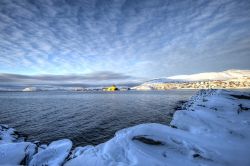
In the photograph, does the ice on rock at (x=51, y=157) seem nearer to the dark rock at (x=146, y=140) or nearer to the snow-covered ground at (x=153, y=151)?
the snow-covered ground at (x=153, y=151)

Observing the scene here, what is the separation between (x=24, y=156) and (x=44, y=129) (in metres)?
16.5

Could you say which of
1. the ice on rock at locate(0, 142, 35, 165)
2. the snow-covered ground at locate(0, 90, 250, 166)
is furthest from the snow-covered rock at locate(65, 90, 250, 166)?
the ice on rock at locate(0, 142, 35, 165)

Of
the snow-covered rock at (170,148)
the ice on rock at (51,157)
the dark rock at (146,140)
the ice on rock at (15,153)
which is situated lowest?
the ice on rock at (51,157)

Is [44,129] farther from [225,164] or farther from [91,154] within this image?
[225,164]

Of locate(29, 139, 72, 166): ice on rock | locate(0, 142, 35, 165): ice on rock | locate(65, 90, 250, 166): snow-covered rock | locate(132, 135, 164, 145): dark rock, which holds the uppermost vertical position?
locate(132, 135, 164, 145): dark rock

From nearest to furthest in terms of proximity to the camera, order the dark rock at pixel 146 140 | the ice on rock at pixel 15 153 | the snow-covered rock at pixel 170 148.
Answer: the snow-covered rock at pixel 170 148 → the ice on rock at pixel 15 153 → the dark rock at pixel 146 140

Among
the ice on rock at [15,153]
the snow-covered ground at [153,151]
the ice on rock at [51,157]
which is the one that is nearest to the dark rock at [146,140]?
the snow-covered ground at [153,151]

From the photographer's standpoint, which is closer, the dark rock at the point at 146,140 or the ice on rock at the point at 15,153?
the ice on rock at the point at 15,153

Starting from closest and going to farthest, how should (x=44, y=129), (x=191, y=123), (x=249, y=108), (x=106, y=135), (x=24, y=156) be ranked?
1. (x=24, y=156)
2. (x=191, y=123)
3. (x=249, y=108)
4. (x=106, y=135)
5. (x=44, y=129)

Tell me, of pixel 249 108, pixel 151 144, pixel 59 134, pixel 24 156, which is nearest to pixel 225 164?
pixel 151 144

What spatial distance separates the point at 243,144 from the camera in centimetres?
951

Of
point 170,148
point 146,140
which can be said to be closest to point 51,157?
point 146,140

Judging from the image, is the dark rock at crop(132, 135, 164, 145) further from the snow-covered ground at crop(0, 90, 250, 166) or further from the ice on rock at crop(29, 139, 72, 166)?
the ice on rock at crop(29, 139, 72, 166)

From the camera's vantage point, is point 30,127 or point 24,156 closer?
point 24,156
